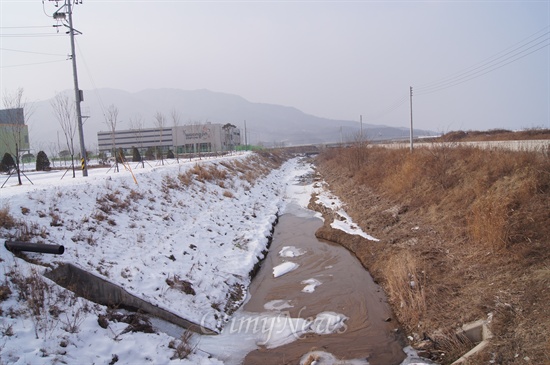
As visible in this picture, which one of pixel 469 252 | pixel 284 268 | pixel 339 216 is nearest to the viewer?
pixel 469 252

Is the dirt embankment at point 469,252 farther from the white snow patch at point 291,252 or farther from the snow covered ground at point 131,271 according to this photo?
the snow covered ground at point 131,271

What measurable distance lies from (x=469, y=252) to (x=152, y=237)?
9.93 metres

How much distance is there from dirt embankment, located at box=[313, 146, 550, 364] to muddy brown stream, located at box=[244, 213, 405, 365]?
1.62 feet

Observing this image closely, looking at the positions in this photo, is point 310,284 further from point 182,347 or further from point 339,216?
point 339,216

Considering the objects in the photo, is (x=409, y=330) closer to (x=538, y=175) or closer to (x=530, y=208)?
(x=530, y=208)

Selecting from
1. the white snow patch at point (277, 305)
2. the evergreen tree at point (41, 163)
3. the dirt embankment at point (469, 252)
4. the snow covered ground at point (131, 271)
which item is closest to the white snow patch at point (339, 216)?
the snow covered ground at point (131, 271)

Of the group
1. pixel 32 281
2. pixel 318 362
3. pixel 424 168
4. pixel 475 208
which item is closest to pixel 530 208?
pixel 475 208

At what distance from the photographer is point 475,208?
37.8 feet

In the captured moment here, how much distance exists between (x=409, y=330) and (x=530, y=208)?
531 centimetres

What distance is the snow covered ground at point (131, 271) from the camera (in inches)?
231

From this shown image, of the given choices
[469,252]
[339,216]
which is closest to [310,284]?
[469,252]

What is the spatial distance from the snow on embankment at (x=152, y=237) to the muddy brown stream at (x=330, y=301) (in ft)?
3.19

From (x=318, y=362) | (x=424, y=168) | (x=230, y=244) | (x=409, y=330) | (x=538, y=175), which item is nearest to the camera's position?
(x=318, y=362)

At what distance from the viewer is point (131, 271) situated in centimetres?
873
